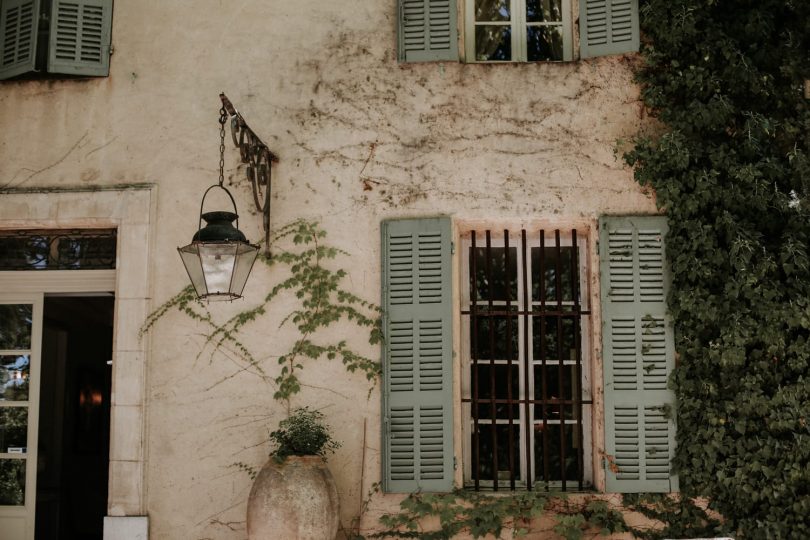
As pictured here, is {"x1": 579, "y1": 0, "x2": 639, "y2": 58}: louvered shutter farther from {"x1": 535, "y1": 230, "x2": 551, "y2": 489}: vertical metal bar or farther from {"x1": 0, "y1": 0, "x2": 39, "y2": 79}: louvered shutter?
{"x1": 0, "y1": 0, "x2": 39, "y2": 79}: louvered shutter

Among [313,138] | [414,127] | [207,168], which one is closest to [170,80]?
[207,168]

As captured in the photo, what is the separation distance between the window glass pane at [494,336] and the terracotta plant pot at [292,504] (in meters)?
1.36

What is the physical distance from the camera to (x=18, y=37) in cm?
589

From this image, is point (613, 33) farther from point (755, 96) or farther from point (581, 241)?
point (581, 241)

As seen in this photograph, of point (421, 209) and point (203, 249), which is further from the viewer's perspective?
point (421, 209)

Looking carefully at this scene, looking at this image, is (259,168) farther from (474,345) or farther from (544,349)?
(544,349)

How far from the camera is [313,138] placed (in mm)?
5695

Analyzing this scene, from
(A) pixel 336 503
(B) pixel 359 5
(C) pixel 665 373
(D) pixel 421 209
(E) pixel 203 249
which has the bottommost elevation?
(A) pixel 336 503

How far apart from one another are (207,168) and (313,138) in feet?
2.41

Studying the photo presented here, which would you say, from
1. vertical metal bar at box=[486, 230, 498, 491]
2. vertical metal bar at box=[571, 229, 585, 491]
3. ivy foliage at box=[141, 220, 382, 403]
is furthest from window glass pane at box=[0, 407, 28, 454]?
vertical metal bar at box=[571, 229, 585, 491]

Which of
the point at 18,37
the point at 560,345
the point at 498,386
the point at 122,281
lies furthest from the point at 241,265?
the point at 18,37

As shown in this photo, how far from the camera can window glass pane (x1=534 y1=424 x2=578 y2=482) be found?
5.55 meters

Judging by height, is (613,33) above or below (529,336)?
above

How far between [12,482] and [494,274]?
3.55 m
